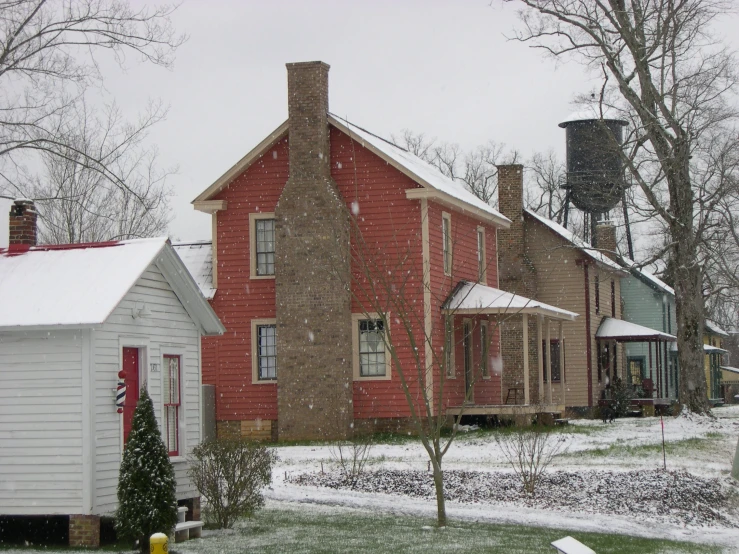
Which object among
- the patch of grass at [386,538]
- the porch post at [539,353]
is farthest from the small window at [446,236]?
the patch of grass at [386,538]

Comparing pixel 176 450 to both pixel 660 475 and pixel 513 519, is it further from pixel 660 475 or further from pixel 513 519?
pixel 660 475

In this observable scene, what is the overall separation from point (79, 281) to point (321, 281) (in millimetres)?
13769

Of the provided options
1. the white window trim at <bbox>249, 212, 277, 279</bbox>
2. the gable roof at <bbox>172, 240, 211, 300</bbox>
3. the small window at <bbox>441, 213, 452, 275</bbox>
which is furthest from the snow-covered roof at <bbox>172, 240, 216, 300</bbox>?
the small window at <bbox>441, 213, 452, 275</bbox>

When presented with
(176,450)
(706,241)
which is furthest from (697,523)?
(706,241)

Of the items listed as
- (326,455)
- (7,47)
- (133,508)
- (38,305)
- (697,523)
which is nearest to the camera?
(133,508)

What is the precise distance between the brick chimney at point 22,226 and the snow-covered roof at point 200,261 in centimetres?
1335

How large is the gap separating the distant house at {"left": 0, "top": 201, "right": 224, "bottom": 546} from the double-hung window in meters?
0.50

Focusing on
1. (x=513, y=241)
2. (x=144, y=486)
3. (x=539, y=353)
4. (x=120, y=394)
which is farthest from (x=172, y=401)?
(x=513, y=241)

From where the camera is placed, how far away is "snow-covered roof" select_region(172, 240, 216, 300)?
1186 inches

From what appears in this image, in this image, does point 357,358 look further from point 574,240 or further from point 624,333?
point 624,333

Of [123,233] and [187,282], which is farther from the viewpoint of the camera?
[123,233]

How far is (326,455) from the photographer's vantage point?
23.2 m

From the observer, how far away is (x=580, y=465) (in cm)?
2058

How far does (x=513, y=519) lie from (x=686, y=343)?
1977 centimetres
